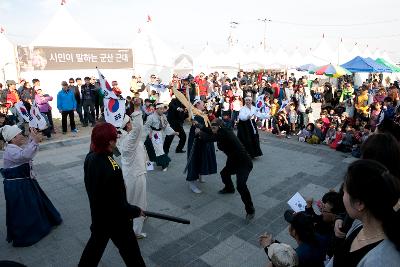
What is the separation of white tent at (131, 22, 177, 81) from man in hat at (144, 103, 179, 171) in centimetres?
935

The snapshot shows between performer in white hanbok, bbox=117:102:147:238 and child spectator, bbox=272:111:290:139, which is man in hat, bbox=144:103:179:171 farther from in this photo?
child spectator, bbox=272:111:290:139

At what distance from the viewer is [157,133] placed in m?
7.06

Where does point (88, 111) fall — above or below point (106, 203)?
below

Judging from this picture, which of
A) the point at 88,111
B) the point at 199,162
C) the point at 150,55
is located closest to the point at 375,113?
the point at 199,162

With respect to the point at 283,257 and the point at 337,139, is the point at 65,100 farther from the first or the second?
the point at 283,257

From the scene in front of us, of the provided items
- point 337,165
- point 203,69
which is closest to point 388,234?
point 337,165

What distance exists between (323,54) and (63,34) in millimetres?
18233

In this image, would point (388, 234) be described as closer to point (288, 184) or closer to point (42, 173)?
point (288, 184)

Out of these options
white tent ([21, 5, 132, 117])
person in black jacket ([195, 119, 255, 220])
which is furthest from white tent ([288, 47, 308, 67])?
person in black jacket ([195, 119, 255, 220])

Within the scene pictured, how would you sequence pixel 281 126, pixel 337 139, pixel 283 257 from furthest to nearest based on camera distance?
pixel 281 126, pixel 337 139, pixel 283 257

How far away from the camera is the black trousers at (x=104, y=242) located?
305 cm

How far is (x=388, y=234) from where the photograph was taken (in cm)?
136

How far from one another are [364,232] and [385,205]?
0.21 metres

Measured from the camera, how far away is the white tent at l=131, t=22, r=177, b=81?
16297 millimetres
